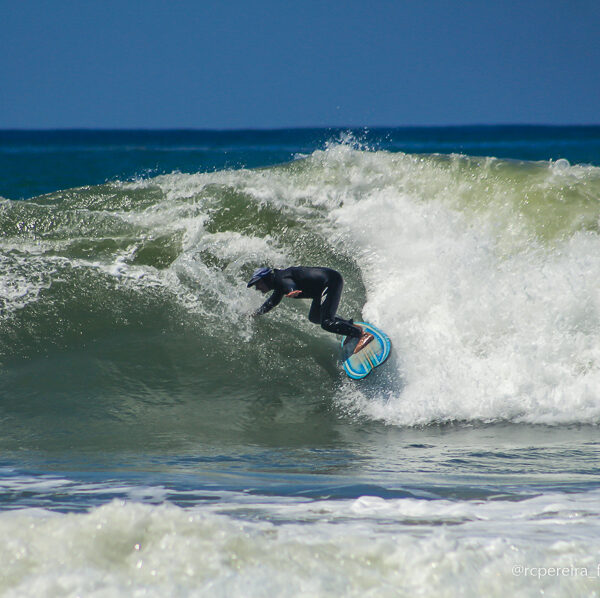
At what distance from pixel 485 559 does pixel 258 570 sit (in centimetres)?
84

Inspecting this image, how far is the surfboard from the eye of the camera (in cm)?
654

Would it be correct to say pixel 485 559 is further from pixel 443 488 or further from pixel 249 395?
pixel 249 395

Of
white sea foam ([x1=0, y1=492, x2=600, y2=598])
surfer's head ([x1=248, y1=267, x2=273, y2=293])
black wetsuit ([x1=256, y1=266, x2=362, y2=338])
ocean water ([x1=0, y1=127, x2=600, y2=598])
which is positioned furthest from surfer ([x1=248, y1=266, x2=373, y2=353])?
white sea foam ([x1=0, y1=492, x2=600, y2=598])

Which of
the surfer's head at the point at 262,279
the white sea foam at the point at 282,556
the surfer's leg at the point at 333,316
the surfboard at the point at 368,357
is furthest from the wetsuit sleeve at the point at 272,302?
the white sea foam at the point at 282,556

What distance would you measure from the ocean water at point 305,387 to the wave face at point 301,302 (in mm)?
28

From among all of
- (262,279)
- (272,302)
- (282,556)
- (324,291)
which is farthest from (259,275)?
(282,556)

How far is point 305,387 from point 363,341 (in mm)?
776

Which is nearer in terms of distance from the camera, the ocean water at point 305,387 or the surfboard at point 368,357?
the ocean water at point 305,387

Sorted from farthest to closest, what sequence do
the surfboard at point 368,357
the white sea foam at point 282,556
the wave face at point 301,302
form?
the surfboard at point 368,357, the wave face at point 301,302, the white sea foam at point 282,556

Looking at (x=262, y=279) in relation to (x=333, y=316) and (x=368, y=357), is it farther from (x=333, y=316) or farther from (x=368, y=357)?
(x=368, y=357)

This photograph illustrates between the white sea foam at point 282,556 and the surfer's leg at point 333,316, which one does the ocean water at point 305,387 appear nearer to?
the white sea foam at point 282,556

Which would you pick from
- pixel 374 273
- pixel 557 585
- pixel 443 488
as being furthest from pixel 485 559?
pixel 374 273

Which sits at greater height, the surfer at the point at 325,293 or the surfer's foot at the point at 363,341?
the surfer at the point at 325,293

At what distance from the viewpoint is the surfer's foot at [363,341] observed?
6742 millimetres
